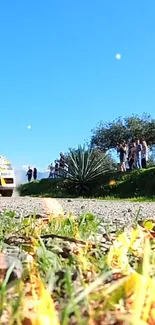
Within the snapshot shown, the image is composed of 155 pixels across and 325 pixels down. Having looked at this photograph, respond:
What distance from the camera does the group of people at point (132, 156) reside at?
3152 centimetres

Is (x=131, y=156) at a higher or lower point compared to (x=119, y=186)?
higher

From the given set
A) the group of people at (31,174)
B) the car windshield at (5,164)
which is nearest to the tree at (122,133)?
the group of people at (31,174)

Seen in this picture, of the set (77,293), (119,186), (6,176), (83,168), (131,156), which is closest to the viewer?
(77,293)

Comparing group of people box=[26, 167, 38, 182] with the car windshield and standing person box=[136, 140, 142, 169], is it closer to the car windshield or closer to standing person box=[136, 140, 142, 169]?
standing person box=[136, 140, 142, 169]

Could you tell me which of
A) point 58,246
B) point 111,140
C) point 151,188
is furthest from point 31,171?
point 58,246

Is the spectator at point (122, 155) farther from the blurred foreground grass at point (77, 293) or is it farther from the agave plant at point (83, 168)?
the blurred foreground grass at point (77, 293)

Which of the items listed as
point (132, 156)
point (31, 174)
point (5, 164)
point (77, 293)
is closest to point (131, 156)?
point (132, 156)

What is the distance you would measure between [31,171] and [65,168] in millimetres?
14897

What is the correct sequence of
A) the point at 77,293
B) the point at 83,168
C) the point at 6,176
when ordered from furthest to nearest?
the point at 83,168 < the point at 6,176 < the point at 77,293

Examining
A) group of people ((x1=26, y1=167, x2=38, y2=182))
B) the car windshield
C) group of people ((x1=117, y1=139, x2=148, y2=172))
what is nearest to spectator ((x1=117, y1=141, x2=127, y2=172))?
group of people ((x1=117, y1=139, x2=148, y2=172))

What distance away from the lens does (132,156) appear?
107 feet

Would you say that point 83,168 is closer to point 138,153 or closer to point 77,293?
point 138,153

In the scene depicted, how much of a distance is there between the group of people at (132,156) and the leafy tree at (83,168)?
172 centimetres

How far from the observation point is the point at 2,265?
1.06 meters
